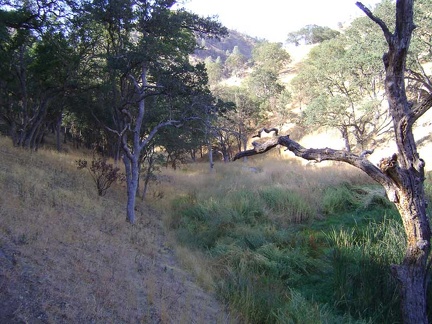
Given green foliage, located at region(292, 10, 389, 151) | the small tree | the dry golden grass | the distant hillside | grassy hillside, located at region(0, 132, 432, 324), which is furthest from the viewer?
the distant hillside

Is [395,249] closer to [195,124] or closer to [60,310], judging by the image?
[60,310]

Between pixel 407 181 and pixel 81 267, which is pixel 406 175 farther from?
pixel 81 267

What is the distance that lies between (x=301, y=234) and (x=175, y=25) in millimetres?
6849

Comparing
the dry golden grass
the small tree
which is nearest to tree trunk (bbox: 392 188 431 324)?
the small tree

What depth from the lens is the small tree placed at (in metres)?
4.33

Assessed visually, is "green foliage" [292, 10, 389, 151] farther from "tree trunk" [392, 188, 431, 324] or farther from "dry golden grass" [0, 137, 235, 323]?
"tree trunk" [392, 188, 431, 324]

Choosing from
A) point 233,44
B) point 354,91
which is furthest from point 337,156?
point 233,44

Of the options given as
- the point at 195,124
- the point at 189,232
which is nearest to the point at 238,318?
the point at 189,232

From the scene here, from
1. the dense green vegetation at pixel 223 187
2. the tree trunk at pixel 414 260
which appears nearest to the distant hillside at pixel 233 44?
the dense green vegetation at pixel 223 187

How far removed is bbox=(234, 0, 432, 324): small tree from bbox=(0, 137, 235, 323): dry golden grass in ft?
8.49

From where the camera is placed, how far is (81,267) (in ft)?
17.5

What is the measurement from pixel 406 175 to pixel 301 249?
4273mm

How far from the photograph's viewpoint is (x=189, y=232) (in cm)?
1026

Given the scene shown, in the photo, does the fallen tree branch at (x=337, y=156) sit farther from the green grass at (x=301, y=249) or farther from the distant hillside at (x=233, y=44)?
the distant hillside at (x=233, y=44)
